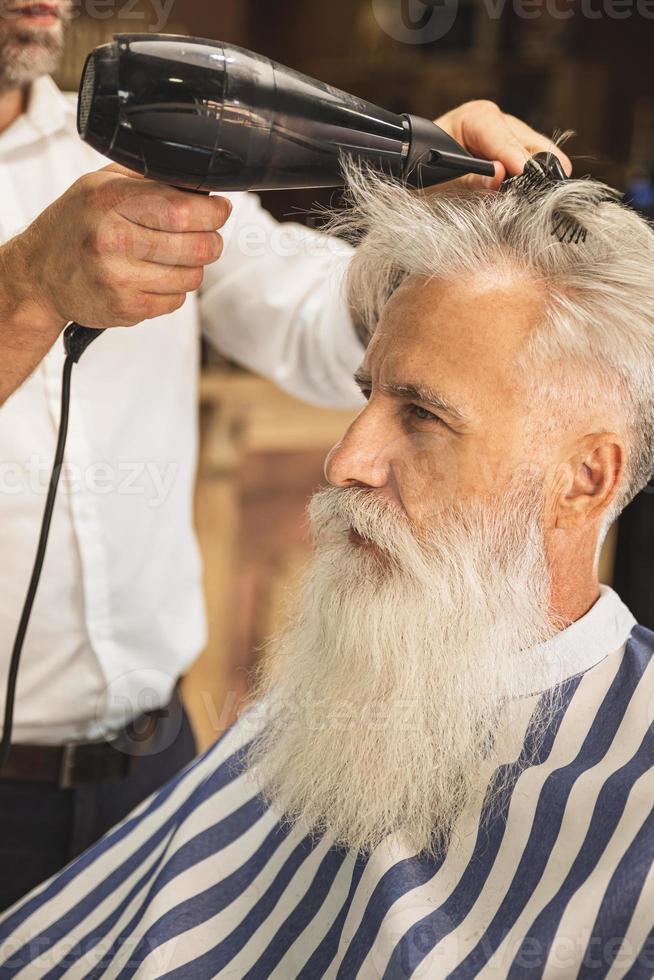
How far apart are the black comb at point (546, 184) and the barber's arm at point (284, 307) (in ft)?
1.74

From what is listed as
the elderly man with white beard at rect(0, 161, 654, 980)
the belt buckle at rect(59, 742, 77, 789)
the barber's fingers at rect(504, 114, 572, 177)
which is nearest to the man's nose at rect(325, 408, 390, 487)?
the elderly man with white beard at rect(0, 161, 654, 980)

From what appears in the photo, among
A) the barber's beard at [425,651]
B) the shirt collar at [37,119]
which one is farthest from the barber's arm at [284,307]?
the barber's beard at [425,651]

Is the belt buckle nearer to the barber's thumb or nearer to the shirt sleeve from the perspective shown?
the shirt sleeve

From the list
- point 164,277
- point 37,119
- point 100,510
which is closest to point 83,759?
point 100,510

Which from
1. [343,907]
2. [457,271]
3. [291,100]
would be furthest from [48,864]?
[291,100]

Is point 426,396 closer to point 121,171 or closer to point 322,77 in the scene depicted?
point 121,171

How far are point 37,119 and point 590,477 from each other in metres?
1.09

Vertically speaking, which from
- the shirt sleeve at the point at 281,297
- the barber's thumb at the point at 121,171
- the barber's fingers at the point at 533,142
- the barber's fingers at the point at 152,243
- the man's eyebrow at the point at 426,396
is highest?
the barber's thumb at the point at 121,171

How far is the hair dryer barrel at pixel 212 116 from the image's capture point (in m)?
0.95

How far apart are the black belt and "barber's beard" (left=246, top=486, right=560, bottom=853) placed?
0.56 meters

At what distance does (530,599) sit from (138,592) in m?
0.78

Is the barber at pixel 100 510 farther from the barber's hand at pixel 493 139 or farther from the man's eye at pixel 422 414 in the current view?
the man's eye at pixel 422 414

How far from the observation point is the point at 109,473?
175 cm

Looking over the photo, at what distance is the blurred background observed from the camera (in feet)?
12.3
